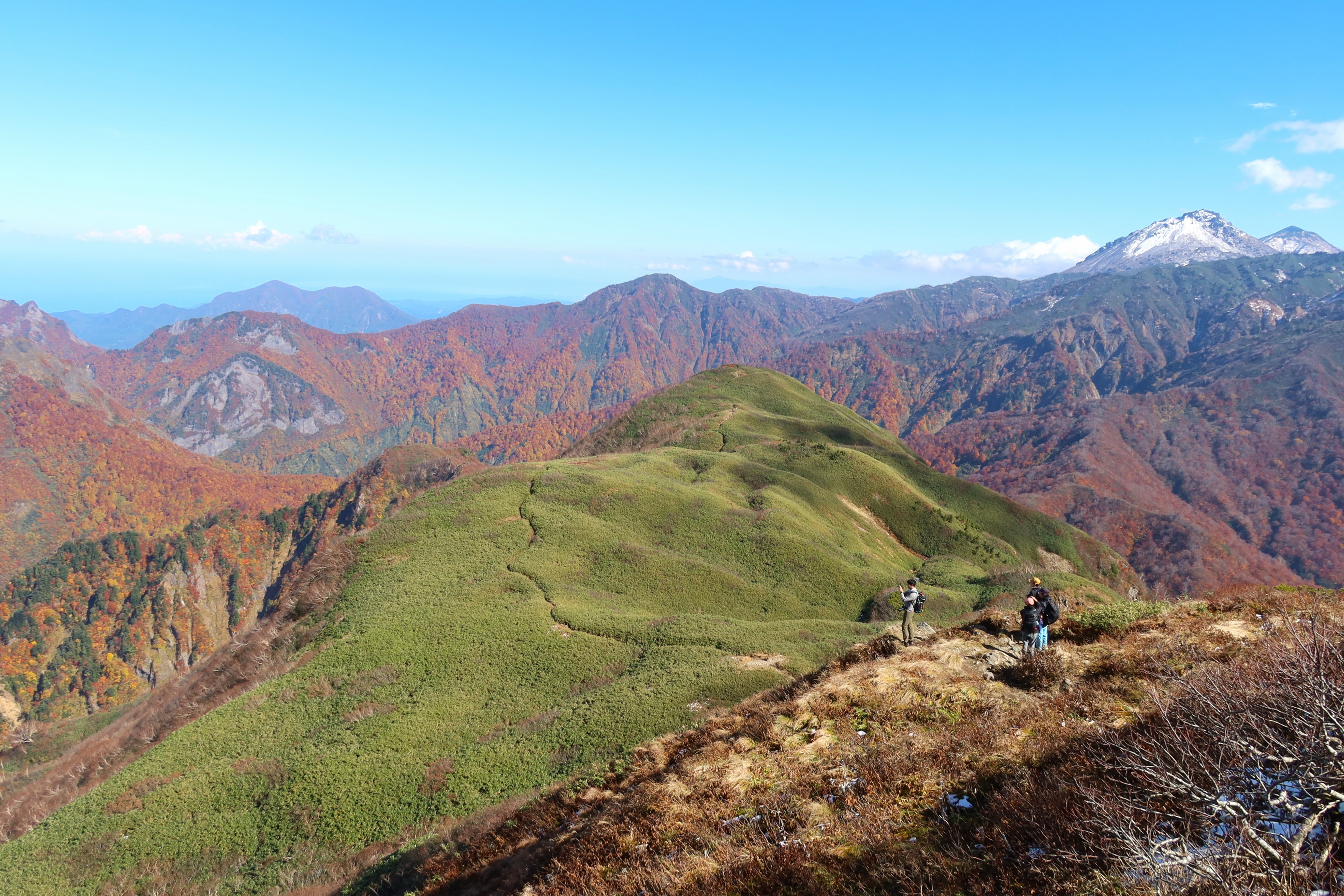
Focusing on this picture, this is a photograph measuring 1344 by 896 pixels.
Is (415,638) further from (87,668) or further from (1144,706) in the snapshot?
(87,668)

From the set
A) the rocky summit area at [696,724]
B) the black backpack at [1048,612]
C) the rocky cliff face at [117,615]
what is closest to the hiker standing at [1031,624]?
the black backpack at [1048,612]

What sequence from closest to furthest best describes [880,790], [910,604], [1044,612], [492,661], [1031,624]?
1. [880,790]
2. [1031,624]
3. [1044,612]
4. [910,604]
5. [492,661]

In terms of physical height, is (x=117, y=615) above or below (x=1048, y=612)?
below

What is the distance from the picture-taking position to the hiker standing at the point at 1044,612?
17156mm

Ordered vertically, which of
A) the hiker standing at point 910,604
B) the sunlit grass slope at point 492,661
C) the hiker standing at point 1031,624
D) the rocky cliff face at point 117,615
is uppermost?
the hiker standing at point 1031,624

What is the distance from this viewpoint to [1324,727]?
19.9ft

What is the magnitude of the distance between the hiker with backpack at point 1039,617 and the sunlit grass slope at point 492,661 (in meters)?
15.4

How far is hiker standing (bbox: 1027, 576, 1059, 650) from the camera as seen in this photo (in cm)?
1716

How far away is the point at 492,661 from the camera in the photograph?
40.7 m

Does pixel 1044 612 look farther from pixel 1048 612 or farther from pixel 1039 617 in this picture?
pixel 1039 617

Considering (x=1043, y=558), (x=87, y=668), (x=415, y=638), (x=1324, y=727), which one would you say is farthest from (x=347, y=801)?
(x=87, y=668)

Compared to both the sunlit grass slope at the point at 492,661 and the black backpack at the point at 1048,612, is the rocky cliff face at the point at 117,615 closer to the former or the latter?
the sunlit grass slope at the point at 492,661

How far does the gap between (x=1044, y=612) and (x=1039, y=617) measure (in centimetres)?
31

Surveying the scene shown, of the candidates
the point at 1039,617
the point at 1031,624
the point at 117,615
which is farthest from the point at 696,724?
the point at 117,615
